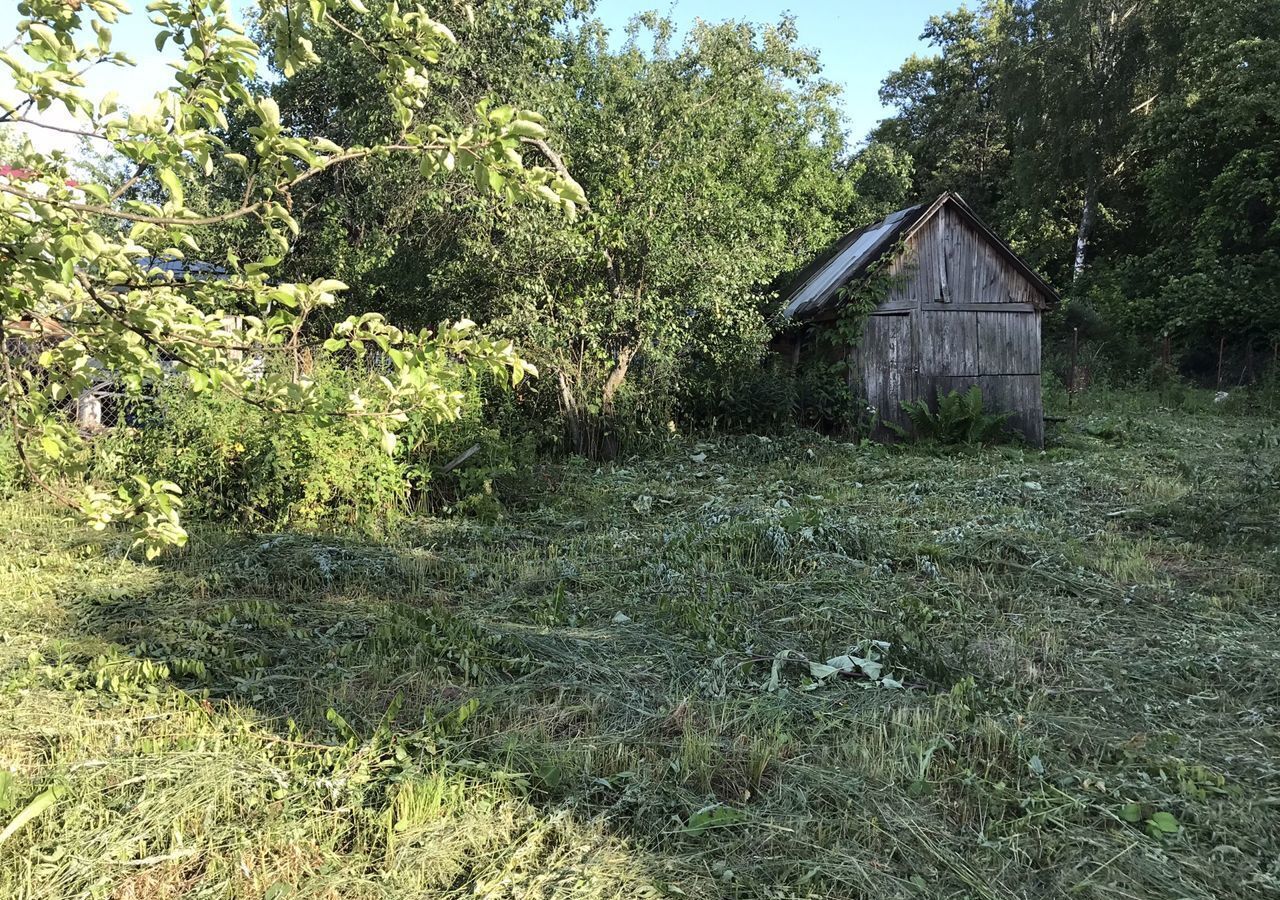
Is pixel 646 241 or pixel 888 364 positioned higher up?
pixel 646 241

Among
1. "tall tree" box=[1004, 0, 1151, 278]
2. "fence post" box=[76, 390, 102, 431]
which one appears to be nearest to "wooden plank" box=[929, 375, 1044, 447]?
"fence post" box=[76, 390, 102, 431]

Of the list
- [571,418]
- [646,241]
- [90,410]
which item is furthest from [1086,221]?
[90,410]

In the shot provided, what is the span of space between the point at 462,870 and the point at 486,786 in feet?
1.27

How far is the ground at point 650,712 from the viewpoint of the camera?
8.58ft

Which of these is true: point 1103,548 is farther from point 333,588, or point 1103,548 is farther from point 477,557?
point 333,588

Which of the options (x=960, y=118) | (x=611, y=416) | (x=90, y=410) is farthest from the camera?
(x=960, y=118)

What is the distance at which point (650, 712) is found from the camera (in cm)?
366

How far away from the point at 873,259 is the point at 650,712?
1123 centimetres

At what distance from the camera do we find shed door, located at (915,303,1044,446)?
13617 mm

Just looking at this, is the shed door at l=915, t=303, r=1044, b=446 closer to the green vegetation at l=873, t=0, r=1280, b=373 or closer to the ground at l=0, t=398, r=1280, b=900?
the ground at l=0, t=398, r=1280, b=900

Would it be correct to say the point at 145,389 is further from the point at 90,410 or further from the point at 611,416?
the point at 611,416

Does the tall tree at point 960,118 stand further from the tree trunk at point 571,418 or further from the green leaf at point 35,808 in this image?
the green leaf at point 35,808

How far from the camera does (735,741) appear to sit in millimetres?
3346

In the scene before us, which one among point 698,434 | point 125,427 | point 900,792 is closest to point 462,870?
point 900,792
